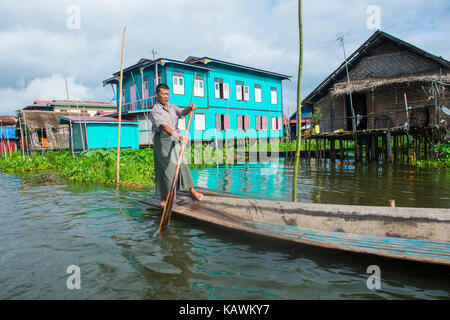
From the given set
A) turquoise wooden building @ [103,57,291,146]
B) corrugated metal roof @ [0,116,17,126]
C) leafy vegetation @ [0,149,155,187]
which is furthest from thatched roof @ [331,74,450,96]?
corrugated metal roof @ [0,116,17,126]

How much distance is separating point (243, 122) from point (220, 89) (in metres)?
2.99

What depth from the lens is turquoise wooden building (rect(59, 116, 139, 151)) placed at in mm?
14594

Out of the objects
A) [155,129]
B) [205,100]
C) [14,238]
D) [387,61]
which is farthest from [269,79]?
[14,238]

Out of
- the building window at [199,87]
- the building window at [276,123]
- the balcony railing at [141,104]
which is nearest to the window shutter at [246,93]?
the building window at [276,123]

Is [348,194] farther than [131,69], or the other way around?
[131,69]

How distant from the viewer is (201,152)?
47.6 ft

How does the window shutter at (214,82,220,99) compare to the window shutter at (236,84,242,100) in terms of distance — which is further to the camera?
the window shutter at (236,84,242,100)

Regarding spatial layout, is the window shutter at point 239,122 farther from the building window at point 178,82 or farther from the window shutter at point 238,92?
the building window at point 178,82

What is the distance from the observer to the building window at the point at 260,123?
21.4 metres

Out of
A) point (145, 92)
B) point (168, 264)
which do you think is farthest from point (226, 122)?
point (168, 264)

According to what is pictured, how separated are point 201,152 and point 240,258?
11786mm

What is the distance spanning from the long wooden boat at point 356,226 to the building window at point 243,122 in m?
17.1

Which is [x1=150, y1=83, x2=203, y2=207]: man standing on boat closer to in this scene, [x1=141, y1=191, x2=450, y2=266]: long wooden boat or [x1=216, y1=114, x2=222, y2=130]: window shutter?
[x1=141, y1=191, x2=450, y2=266]: long wooden boat
